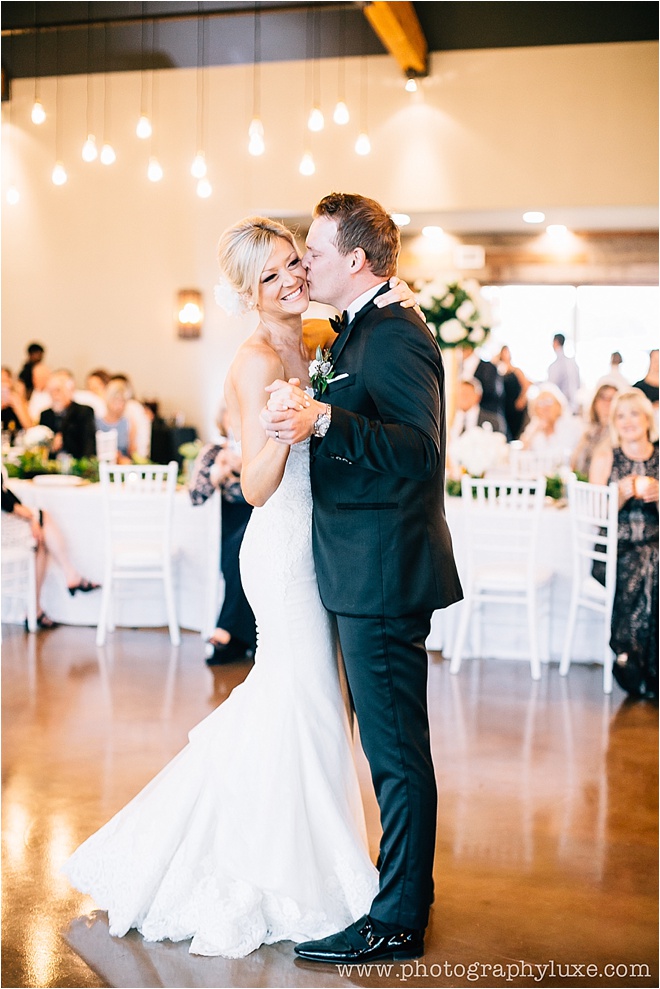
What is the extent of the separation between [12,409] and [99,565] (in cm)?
321

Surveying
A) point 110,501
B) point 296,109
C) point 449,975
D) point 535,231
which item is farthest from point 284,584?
point 535,231

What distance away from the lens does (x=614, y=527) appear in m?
5.29

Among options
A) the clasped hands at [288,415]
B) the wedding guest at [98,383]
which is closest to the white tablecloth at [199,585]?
the wedding guest at [98,383]

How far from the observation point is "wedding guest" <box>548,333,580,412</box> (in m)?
11.7

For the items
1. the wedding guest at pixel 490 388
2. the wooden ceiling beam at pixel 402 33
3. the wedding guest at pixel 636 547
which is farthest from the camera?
the wedding guest at pixel 490 388

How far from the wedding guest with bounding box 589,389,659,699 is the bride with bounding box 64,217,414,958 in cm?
290

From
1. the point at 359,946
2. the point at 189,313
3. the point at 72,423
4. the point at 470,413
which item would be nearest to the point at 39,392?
the point at 189,313

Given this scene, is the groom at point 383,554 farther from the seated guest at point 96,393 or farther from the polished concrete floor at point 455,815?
the seated guest at point 96,393

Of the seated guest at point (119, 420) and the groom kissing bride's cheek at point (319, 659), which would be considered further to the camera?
the seated guest at point (119, 420)

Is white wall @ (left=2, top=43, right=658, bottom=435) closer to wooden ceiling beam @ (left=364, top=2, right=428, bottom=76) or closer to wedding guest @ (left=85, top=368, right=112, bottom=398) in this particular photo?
wooden ceiling beam @ (left=364, top=2, right=428, bottom=76)

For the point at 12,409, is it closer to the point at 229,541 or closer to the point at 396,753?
the point at 229,541

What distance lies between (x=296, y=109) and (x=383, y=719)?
8.63m

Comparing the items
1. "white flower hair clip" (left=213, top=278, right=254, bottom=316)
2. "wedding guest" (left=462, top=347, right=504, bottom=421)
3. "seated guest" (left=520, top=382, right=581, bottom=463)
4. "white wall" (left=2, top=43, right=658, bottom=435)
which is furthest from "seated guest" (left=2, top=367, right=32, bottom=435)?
"white flower hair clip" (left=213, top=278, right=254, bottom=316)

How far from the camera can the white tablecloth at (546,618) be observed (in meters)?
5.90
